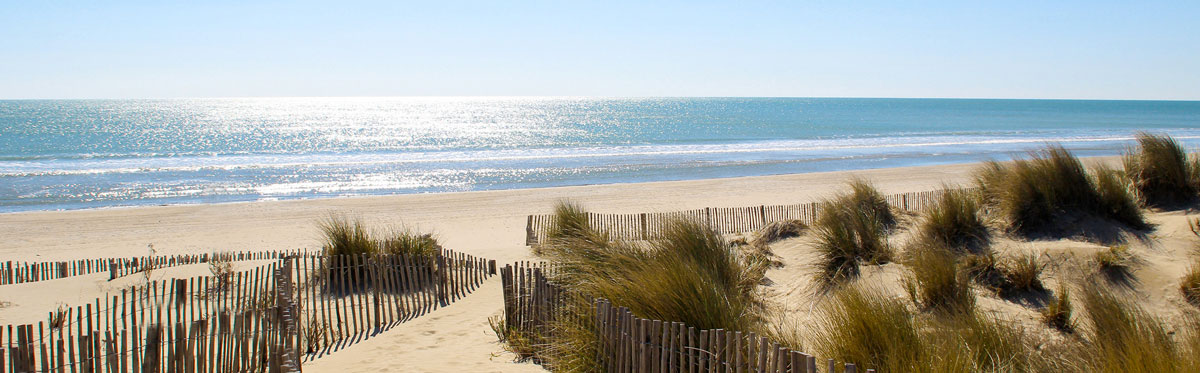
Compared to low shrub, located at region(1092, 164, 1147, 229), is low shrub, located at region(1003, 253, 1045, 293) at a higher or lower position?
lower

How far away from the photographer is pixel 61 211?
2330 centimetres

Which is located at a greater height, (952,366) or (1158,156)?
(1158,156)

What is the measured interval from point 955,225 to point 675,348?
5351mm

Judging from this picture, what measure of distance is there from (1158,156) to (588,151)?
40376 mm

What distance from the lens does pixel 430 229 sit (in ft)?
62.2

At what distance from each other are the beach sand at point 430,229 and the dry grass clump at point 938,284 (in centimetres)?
68

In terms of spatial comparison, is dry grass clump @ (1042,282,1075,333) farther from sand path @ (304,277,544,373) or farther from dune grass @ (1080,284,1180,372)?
sand path @ (304,277,544,373)

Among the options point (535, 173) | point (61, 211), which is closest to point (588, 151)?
point (535, 173)

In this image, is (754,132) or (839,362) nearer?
(839,362)

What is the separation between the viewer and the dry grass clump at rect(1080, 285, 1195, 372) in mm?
3857

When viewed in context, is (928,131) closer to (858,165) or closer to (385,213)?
(858,165)

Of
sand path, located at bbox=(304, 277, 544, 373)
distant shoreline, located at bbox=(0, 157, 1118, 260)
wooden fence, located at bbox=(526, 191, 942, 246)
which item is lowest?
distant shoreline, located at bbox=(0, 157, 1118, 260)

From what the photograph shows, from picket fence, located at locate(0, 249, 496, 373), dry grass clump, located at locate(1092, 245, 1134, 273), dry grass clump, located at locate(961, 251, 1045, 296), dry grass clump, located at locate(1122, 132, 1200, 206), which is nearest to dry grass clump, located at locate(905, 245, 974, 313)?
dry grass clump, located at locate(961, 251, 1045, 296)

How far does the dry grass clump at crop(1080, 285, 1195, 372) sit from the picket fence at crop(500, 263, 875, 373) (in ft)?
4.57
